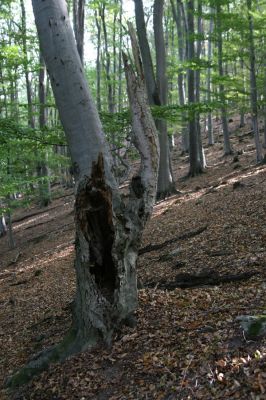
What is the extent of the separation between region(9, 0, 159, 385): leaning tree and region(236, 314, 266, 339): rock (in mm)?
1352

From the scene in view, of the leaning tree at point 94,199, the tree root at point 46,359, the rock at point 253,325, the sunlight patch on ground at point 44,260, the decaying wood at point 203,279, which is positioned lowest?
the sunlight patch on ground at point 44,260

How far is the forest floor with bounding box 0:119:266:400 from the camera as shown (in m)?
3.64

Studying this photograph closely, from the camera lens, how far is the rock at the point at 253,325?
378 centimetres

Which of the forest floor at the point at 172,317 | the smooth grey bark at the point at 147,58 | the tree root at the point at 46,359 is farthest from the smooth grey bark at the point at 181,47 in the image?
the tree root at the point at 46,359

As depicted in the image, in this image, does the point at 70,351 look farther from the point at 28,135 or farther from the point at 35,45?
the point at 35,45

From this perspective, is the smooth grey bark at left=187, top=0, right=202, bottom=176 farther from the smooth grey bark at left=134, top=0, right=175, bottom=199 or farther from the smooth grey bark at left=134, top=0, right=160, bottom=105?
the smooth grey bark at left=134, top=0, right=160, bottom=105

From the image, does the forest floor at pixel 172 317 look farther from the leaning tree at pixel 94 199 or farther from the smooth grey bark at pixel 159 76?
the smooth grey bark at pixel 159 76

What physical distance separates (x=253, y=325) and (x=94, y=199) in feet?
6.66

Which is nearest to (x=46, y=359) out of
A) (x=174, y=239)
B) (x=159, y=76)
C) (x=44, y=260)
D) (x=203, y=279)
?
(x=203, y=279)

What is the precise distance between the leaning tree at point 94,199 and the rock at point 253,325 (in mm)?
1352

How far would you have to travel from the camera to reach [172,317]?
15.7 feet

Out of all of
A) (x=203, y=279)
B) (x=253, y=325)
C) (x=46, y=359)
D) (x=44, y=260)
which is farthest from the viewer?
(x=44, y=260)

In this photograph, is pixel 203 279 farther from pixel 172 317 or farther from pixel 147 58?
pixel 147 58

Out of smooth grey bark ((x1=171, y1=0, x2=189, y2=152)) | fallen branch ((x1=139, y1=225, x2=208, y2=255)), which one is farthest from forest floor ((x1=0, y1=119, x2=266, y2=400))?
smooth grey bark ((x1=171, y1=0, x2=189, y2=152))
